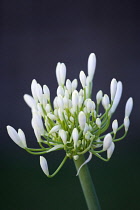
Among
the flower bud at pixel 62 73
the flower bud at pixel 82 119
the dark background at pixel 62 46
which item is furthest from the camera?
the dark background at pixel 62 46

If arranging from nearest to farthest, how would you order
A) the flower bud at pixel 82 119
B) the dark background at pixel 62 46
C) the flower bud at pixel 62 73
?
the flower bud at pixel 82 119 → the flower bud at pixel 62 73 → the dark background at pixel 62 46

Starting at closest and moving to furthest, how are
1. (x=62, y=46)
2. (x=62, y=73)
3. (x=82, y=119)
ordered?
(x=82, y=119) → (x=62, y=73) → (x=62, y=46)

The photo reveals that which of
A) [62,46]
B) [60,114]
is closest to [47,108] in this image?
[60,114]

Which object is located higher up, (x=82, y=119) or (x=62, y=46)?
(x=62, y=46)

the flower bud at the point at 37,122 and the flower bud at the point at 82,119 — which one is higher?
the flower bud at the point at 37,122

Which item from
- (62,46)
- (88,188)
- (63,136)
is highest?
(62,46)

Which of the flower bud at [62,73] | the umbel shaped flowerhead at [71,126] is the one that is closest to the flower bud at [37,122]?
the umbel shaped flowerhead at [71,126]

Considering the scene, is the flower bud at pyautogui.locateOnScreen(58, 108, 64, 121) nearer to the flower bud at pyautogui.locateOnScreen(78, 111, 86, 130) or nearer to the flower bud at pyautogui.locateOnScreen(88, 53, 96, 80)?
the flower bud at pyautogui.locateOnScreen(78, 111, 86, 130)

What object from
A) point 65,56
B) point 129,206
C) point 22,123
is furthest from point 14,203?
point 65,56

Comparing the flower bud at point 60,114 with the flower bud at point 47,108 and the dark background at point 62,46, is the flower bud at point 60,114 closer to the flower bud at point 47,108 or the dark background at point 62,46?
the flower bud at point 47,108

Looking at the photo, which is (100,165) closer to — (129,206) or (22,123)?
(129,206)

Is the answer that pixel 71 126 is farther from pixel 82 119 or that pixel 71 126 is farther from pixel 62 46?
pixel 62 46
